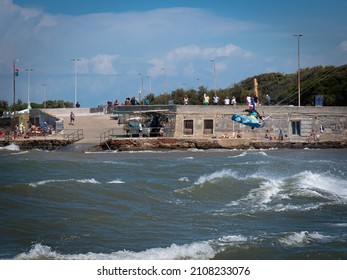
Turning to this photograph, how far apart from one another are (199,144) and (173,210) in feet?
74.8

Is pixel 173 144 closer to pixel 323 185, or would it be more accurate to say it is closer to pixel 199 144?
pixel 199 144

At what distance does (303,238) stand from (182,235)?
8.68ft

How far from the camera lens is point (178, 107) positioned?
4284cm

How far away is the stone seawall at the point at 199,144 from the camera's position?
133ft

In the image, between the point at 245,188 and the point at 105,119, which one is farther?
the point at 105,119

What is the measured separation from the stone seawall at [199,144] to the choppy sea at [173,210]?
8009mm

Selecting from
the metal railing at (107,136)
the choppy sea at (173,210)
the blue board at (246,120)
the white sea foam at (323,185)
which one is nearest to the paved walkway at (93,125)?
the metal railing at (107,136)

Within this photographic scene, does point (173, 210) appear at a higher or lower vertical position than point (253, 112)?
lower

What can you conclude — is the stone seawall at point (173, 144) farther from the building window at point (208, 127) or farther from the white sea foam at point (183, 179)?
the white sea foam at point (183, 179)

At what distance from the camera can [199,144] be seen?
4159cm

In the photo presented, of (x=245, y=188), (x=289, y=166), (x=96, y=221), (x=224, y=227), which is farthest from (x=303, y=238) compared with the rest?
(x=289, y=166)

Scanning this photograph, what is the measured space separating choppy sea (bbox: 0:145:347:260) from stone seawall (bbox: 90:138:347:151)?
8.01 meters

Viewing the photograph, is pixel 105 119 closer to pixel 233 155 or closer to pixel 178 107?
pixel 178 107

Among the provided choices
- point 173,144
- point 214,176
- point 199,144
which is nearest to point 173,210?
point 214,176
